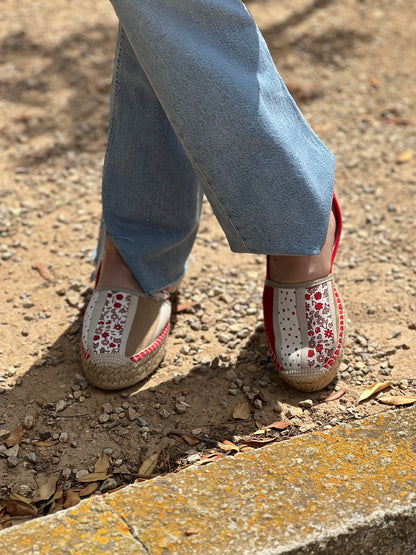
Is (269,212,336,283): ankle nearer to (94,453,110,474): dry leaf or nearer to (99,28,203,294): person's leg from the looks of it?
(99,28,203,294): person's leg

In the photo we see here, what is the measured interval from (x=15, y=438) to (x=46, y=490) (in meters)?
0.20

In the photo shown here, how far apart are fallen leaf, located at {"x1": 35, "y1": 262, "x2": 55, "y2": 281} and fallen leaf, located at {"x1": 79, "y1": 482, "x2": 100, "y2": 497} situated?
37.6 inches

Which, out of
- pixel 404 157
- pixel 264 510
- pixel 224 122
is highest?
pixel 224 122

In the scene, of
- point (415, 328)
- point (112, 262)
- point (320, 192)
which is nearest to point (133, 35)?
point (320, 192)

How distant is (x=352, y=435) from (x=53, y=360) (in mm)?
943

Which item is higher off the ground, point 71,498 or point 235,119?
point 235,119

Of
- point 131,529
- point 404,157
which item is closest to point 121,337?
point 131,529

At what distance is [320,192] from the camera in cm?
175

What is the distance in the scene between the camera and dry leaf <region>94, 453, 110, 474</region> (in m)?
1.76

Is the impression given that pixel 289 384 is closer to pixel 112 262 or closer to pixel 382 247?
pixel 112 262

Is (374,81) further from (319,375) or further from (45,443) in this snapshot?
(45,443)

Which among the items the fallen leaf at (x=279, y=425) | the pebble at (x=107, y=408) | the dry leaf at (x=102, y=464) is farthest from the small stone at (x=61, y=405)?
the fallen leaf at (x=279, y=425)

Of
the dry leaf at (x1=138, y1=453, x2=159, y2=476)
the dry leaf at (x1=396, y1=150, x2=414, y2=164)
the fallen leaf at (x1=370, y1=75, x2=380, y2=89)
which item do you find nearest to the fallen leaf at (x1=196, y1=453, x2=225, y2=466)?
the dry leaf at (x1=138, y1=453, x2=159, y2=476)

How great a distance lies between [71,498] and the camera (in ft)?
5.51
